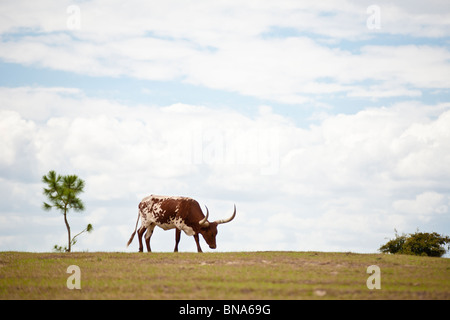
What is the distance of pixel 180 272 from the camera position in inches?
766

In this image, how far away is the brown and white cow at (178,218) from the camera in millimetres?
27656

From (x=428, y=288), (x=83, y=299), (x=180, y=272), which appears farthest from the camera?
(x=180, y=272)

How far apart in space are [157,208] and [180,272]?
30.1 feet

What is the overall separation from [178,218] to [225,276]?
32.2 ft

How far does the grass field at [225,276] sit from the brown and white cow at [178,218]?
2657 mm

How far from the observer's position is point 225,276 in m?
18.2

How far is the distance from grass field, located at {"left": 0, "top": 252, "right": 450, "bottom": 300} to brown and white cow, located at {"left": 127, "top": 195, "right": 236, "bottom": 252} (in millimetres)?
2657

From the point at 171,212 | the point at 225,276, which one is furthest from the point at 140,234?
the point at 225,276
